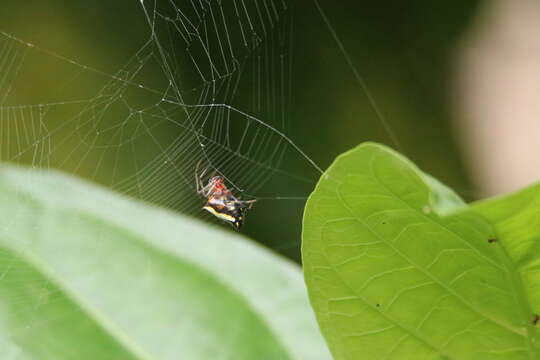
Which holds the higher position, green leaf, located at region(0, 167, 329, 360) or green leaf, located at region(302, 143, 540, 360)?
green leaf, located at region(302, 143, 540, 360)

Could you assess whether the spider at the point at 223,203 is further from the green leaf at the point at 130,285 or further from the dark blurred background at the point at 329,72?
the dark blurred background at the point at 329,72

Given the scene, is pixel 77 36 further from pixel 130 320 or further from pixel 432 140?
pixel 130 320

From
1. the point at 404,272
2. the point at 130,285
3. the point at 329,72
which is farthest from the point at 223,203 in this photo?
the point at 329,72

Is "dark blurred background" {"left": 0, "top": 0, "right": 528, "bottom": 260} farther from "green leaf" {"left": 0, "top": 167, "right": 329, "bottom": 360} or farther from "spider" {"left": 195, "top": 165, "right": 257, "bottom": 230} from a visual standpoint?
"green leaf" {"left": 0, "top": 167, "right": 329, "bottom": 360}

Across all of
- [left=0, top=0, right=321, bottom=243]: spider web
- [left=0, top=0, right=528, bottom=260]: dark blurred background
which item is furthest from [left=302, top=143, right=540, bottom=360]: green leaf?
[left=0, top=0, right=528, bottom=260]: dark blurred background

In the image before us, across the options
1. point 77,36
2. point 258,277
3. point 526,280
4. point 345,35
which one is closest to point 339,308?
point 526,280

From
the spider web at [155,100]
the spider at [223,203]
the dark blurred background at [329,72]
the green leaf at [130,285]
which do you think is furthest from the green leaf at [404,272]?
the dark blurred background at [329,72]
